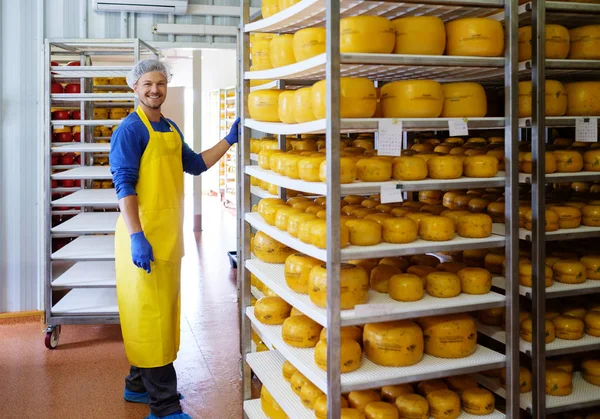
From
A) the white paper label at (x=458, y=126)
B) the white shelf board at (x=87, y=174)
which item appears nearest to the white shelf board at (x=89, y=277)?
the white shelf board at (x=87, y=174)

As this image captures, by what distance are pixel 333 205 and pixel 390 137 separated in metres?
0.40

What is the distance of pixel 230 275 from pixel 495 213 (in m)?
4.66

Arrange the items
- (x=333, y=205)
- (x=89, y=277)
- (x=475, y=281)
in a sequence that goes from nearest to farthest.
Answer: (x=333, y=205) → (x=475, y=281) → (x=89, y=277)

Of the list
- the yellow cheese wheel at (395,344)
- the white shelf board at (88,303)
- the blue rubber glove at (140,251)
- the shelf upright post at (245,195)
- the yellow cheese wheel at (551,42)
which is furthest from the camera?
the white shelf board at (88,303)

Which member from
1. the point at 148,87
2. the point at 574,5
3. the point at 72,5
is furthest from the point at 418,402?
the point at 72,5

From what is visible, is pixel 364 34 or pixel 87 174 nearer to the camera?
pixel 364 34

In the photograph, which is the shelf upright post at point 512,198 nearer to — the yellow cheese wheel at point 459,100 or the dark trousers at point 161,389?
the yellow cheese wheel at point 459,100

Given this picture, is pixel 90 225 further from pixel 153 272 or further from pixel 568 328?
pixel 568 328

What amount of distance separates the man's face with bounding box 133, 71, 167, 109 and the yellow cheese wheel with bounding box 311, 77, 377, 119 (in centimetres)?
145

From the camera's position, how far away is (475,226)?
2.68m

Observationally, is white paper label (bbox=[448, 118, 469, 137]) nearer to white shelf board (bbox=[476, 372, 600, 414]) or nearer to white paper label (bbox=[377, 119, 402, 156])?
white paper label (bbox=[377, 119, 402, 156])

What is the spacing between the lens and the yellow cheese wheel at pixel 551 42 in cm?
284

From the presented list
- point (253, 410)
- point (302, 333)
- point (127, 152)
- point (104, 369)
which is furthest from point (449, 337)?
point (104, 369)

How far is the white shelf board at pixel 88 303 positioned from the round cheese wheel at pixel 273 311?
2053 mm
